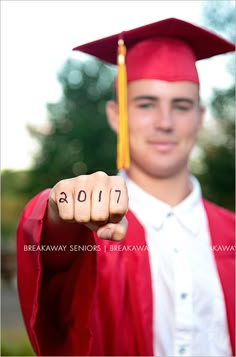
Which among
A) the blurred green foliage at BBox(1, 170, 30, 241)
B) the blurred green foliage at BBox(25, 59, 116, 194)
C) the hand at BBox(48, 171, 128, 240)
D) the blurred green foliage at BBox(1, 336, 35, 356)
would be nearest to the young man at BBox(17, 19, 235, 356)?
the hand at BBox(48, 171, 128, 240)

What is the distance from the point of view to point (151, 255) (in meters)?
1.76

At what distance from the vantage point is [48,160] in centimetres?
816

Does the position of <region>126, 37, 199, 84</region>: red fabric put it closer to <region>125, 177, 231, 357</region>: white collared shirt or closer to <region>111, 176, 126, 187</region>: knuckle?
<region>125, 177, 231, 357</region>: white collared shirt

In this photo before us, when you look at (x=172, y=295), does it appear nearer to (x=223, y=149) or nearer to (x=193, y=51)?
(x=193, y=51)

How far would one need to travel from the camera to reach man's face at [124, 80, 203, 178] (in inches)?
71.2

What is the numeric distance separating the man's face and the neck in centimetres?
2

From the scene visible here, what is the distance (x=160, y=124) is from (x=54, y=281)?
1.91 feet

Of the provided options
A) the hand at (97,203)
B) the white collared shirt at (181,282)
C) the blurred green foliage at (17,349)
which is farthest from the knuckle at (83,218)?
the blurred green foliage at (17,349)

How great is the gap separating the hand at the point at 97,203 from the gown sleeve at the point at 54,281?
18 centimetres

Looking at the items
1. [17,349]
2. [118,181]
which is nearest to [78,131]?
[17,349]

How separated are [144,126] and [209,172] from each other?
215 inches

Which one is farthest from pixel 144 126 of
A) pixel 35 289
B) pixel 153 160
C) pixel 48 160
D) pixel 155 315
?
pixel 48 160

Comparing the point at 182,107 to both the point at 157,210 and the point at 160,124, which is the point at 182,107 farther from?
the point at 157,210

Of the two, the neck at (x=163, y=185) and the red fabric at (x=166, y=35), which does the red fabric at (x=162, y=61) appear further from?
the neck at (x=163, y=185)
